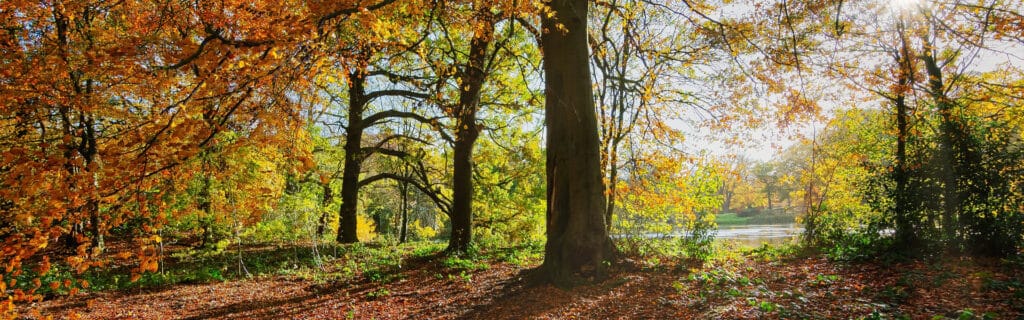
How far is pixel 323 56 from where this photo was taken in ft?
13.8

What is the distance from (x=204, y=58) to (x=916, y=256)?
9216 millimetres

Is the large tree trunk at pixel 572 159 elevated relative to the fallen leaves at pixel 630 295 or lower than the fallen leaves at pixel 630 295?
elevated

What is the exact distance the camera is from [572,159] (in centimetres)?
632

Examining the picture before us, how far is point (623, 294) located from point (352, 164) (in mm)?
10113

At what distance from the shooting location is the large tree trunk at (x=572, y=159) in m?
6.30

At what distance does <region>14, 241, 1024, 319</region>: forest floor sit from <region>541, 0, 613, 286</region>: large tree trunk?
0.41 m

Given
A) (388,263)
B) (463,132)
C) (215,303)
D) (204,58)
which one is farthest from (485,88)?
(204,58)

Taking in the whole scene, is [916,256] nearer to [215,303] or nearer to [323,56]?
[323,56]

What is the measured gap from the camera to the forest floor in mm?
4621

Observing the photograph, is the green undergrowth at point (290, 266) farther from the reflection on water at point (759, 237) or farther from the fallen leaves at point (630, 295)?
the reflection on water at point (759, 237)

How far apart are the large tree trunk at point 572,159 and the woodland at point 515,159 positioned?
0.03m

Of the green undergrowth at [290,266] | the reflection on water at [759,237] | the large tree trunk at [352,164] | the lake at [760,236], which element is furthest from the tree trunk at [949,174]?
the large tree trunk at [352,164]

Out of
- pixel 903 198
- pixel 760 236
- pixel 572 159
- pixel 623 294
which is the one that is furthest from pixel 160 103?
pixel 760 236

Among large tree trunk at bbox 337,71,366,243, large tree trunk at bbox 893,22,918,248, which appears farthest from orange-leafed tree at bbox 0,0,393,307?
large tree trunk at bbox 893,22,918,248
